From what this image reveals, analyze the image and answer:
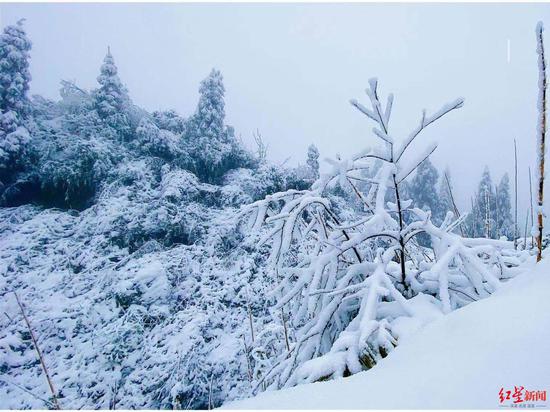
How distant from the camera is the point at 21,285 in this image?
311 inches

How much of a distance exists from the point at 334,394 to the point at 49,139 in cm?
1334

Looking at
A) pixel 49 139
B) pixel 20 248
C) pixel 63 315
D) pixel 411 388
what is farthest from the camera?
pixel 49 139

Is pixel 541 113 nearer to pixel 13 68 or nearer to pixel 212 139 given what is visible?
pixel 212 139

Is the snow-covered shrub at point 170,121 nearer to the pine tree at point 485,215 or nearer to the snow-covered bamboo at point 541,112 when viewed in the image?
the pine tree at point 485,215

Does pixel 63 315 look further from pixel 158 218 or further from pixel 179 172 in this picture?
pixel 179 172

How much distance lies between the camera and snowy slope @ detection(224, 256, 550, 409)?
88 cm

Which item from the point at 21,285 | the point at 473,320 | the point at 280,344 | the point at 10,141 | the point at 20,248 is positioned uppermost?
the point at 10,141

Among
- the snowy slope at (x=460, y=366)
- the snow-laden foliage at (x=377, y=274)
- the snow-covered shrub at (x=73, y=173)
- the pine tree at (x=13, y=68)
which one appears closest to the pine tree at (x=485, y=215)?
the snow-laden foliage at (x=377, y=274)

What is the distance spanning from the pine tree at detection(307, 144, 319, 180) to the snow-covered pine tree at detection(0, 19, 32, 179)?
34.1ft

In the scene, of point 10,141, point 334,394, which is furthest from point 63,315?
point 334,394

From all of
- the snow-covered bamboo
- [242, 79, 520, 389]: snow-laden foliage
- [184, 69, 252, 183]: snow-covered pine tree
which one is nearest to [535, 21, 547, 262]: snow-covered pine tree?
the snow-covered bamboo

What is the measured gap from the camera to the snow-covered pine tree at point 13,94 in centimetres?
1042

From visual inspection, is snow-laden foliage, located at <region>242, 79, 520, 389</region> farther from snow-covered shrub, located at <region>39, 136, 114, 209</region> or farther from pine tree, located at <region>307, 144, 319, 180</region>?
pine tree, located at <region>307, 144, 319, 180</region>

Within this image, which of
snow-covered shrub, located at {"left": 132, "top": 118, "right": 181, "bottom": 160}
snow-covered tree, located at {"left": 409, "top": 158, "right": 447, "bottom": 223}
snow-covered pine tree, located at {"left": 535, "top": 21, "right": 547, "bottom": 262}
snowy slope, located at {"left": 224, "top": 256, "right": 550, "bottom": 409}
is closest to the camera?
snowy slope, located at {"left": 224, "top": 256, "right": 550, "bottom": 409}
